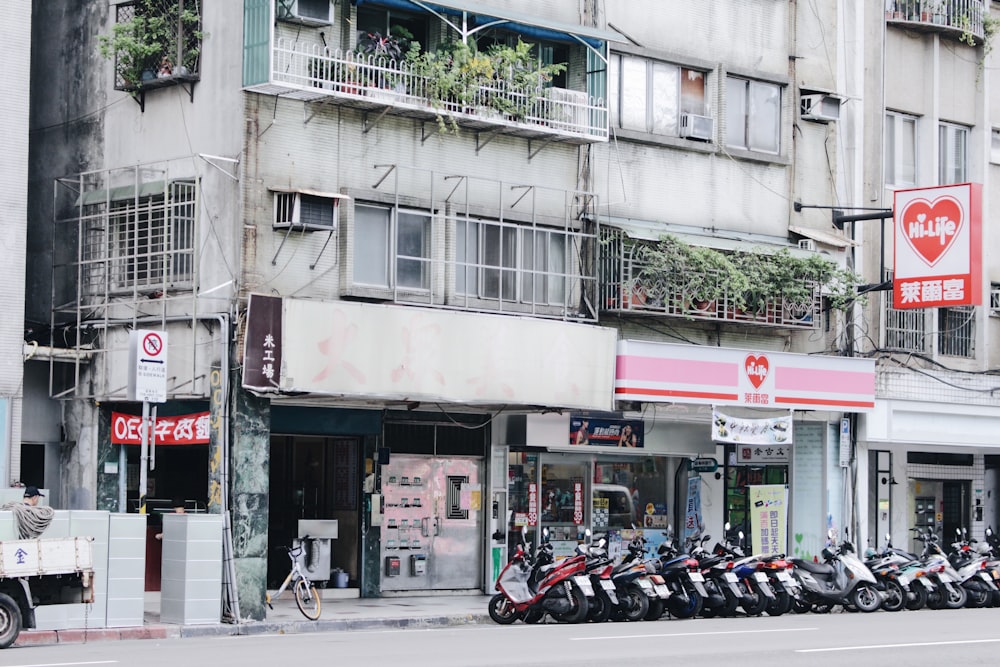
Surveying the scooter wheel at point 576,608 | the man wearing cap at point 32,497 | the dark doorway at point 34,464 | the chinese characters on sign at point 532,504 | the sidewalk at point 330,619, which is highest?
the dark doorway at point 34,464

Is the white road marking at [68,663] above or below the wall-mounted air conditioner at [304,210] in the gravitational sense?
below

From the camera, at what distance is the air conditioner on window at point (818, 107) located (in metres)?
31.0

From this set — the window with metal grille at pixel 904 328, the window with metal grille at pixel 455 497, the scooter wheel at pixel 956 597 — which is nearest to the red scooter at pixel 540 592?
the window with metal grille at pixel 455 497

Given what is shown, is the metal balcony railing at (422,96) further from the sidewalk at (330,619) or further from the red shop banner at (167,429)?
the sidewalk at (330,619)

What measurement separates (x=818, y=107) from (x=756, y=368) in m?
5.59

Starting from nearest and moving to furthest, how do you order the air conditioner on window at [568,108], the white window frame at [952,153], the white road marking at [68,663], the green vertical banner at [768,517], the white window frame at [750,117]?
the white road marking at [68,663] < the air conditioner on window at [568,108] < the white window frame at [750,117] < the green vertical banner at [768,517] < the white window frame at [952,153]

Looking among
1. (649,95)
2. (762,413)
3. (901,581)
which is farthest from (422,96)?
(901,581)

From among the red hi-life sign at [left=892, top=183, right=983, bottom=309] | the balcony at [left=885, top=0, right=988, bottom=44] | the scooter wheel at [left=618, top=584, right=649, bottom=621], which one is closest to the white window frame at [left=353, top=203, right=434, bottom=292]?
the scooter wheel at [left=618, top=584, right=649, bottom=621]

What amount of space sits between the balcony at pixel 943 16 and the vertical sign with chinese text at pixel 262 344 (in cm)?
1583

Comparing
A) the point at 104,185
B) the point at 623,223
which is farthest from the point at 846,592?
the point at 104,185

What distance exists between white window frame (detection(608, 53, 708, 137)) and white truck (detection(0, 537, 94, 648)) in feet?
42.1

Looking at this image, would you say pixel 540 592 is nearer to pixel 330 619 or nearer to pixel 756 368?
pixel 330 619

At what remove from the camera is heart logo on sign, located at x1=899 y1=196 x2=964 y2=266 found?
29.3 m

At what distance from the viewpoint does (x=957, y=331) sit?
33469 millimetres
